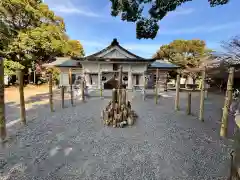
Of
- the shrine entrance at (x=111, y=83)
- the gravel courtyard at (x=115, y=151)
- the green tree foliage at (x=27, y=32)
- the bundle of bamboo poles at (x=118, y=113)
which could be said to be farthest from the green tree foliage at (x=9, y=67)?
the bundle of bamboo poles at (x=118, y=113)

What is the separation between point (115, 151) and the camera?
3.93 metres

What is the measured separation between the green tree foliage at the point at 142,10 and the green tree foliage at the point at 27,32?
42.8 feet

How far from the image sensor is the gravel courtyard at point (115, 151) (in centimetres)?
308

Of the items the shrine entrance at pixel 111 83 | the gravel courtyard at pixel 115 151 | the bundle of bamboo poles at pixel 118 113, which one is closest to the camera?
the gravel courtyard at pixel 115 151

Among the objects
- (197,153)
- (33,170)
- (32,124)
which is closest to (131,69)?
(32,124)

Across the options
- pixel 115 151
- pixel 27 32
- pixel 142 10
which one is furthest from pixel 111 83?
pixel 27 32

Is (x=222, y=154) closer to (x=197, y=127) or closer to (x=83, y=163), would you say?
(x=197, y=127)

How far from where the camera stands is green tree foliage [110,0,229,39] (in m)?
5.95

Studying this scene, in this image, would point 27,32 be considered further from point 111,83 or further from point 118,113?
point 118,113

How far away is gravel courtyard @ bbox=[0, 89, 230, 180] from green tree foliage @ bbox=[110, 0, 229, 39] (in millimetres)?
3895

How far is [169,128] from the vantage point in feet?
17.9

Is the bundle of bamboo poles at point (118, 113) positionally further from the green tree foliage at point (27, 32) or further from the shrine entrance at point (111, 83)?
the green tree foliage at point (27, 32)

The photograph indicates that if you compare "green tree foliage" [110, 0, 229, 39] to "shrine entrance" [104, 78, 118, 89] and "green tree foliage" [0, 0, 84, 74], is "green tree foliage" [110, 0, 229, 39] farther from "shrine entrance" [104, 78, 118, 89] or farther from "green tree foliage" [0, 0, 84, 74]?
"green tree foliage" [0, 0, 84, 74]

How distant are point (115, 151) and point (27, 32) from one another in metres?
17.8
